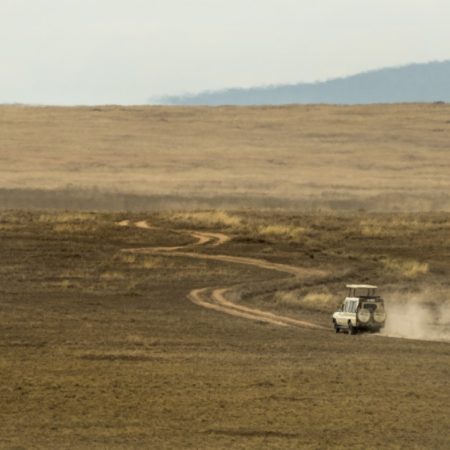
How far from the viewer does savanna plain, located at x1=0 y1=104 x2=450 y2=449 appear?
717 inches

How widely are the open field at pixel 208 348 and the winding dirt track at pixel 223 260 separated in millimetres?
319

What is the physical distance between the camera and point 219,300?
37.2 metres

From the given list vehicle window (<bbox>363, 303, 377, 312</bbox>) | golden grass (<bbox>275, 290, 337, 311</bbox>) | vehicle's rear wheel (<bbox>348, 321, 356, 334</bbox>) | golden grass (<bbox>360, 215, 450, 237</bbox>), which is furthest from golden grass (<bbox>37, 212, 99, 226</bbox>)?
vehicle's rear wheel (<bbox>348, 321, 356, 334</bbox>)

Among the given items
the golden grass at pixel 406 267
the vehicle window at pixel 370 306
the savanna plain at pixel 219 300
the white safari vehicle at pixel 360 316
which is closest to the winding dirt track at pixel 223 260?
the savanna plain at pixel 219 300

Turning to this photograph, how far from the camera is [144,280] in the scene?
4234 centimetres

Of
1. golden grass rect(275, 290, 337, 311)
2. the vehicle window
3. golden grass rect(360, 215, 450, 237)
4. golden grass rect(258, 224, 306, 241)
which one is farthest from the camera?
golden grass rect(360, 215, 450, 237)

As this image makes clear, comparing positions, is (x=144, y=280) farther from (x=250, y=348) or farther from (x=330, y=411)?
(x=330, y=411)

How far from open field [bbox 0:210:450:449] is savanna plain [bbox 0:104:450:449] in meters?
0.06

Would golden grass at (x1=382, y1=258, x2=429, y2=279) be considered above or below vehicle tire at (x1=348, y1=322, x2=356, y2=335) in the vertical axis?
below

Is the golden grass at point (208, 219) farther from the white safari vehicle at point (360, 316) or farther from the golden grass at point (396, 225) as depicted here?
the white safari vehicle at point (360, 316)

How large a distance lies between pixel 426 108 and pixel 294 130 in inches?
570

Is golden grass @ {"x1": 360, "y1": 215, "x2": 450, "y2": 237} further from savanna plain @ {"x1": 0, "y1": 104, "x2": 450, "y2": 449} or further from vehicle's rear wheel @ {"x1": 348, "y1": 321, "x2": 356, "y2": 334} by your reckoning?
vehicle's rear wheel @ {"x1": 348, "y1": 321, "x2": 356, "y2": 334}

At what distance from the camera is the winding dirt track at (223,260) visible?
33031 mm

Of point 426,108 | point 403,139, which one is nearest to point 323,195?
point 403,139
